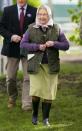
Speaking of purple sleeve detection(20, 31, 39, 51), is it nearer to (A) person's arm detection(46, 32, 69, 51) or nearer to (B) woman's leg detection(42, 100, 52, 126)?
(A) person's arm detection(46, 32, 69, 51)

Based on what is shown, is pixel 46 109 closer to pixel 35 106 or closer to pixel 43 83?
pixel 35 106

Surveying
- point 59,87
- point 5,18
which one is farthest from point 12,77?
point 59,87

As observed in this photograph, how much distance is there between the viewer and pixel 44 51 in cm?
831

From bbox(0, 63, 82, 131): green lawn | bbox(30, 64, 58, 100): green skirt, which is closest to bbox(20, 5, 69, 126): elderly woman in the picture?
bbox(30, 64, 58, 100): green skirt

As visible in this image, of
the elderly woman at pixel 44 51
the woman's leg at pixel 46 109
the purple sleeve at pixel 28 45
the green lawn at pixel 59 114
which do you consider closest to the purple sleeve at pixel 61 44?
the elderly woman at pixel 44 51

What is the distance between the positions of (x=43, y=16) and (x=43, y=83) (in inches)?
38.4

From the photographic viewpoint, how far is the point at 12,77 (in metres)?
9.96

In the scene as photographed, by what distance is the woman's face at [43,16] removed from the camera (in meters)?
8.25

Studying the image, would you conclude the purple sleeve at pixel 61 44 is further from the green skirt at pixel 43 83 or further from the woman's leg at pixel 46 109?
the woman's leg at pixel 46 109

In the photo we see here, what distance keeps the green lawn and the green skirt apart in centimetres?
50

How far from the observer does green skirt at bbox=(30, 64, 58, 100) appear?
328 inches

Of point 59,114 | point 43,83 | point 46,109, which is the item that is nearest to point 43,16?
point 43,83

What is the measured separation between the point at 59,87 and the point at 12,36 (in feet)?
11.3

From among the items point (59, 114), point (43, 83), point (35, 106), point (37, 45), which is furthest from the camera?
point (59, 114)
